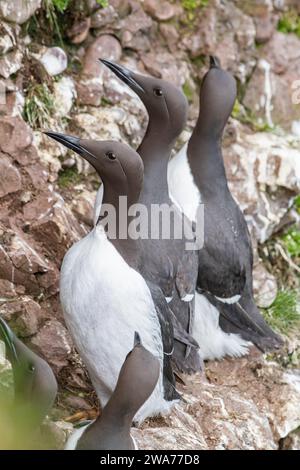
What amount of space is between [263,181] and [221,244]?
187cm

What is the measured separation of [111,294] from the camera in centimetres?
744

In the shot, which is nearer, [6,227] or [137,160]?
[137,160]

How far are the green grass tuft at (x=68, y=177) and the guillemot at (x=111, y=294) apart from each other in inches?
68.6

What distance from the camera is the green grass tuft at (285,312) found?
10.4 m

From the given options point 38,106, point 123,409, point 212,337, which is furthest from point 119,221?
point 212,337

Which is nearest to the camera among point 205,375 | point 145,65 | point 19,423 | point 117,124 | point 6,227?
point 19,423

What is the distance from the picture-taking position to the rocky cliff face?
8.33 meters

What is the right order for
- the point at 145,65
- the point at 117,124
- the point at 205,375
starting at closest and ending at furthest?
the point at 205,375 → the point at 117,124 → the point at 145,65

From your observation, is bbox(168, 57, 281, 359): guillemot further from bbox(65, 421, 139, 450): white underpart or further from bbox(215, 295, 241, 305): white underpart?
bbox(65, 421, 139, 450): white underpart

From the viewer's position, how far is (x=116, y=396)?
6.75m
